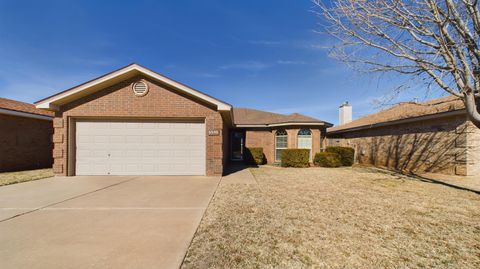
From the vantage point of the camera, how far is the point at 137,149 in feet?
30.9

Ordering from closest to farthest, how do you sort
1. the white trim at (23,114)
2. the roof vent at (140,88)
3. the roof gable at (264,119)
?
the roof vent at (140,88), the white trim at (23,114), the roof gable at (264,119)

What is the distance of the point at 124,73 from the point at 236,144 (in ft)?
30.8

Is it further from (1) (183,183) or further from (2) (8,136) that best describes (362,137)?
(2) (8,136)

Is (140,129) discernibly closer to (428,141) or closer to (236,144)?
(236,144)

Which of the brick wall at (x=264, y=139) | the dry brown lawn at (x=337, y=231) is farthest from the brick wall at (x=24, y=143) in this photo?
the brick wall at (x=264, y=139)

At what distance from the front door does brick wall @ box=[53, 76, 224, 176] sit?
6927 mm

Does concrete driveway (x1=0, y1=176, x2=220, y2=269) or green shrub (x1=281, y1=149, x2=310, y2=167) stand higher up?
green shrub (x1=281, y1=149, x2=310, y2=167)

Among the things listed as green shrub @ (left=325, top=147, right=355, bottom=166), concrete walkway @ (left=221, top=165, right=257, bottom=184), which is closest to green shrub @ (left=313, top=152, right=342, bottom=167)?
green shrub @ (left=325, top=147, right=355, bottom=166)

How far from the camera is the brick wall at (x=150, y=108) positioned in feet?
30.1

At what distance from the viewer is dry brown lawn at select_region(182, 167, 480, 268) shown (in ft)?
9.49

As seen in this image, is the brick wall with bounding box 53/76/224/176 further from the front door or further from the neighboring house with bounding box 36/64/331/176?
the front door

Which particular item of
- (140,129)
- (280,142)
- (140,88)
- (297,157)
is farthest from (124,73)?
(280,142)

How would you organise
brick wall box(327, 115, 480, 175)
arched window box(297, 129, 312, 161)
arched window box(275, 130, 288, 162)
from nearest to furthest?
brick wall box(327, 115, 480, 175)
arched window box(297, 129, 312, 161)
arched window box(275, 130, 288, 162)

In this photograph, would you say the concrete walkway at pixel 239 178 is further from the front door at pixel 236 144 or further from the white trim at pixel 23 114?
the white trim at pixel 23 114
